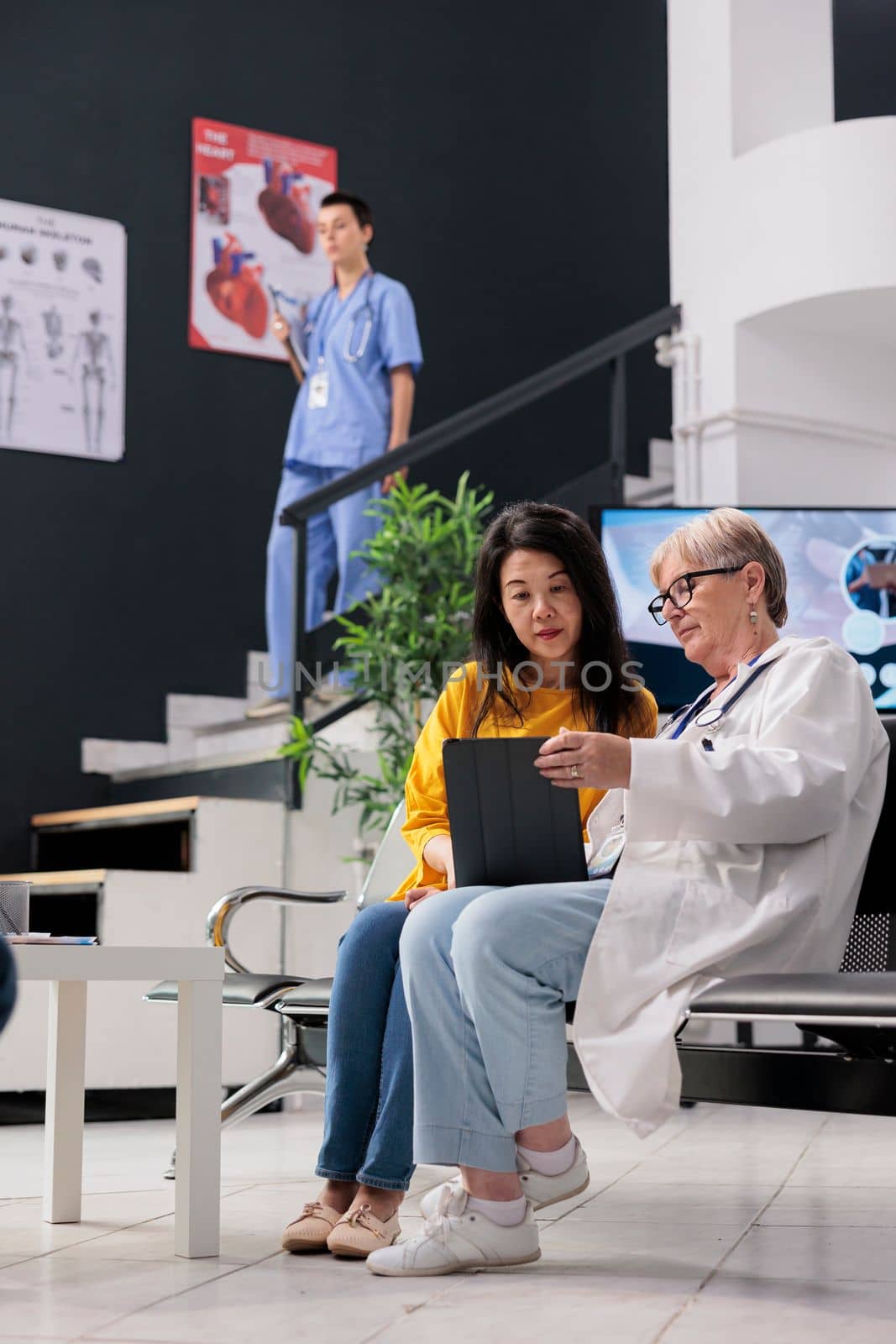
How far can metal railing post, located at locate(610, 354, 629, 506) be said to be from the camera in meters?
5.13

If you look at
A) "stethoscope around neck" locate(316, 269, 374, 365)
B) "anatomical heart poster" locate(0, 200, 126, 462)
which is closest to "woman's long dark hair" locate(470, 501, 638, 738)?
"stethoscope around neck" locate(316, 269, 374, 365)

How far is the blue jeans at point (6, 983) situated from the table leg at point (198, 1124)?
1182 millimetres

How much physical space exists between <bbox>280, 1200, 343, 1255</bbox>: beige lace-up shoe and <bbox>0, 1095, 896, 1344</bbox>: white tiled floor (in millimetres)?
25

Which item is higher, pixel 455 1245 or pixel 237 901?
pixel 237 901

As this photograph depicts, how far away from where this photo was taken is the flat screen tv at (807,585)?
463 cm

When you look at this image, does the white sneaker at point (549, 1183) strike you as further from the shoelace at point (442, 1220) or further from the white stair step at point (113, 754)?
the white stair step at point (113, 754)

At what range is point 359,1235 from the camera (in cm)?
200

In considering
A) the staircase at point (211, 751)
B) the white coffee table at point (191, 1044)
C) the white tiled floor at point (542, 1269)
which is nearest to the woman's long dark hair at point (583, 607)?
the white coffee table at point (191, 1044)

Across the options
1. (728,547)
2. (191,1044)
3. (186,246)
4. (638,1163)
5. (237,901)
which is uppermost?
(186,246)

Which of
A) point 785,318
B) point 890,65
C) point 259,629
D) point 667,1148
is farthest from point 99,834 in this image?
point 890,65

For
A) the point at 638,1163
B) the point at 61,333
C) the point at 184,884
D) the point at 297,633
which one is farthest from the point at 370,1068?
the point at 61,333

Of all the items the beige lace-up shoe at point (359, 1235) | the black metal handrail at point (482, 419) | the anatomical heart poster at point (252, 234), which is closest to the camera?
the beige lace-up shoe at point (359, 1235)

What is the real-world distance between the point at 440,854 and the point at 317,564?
9.38ft

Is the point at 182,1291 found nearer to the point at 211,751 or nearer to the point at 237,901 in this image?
the point at 237,901
